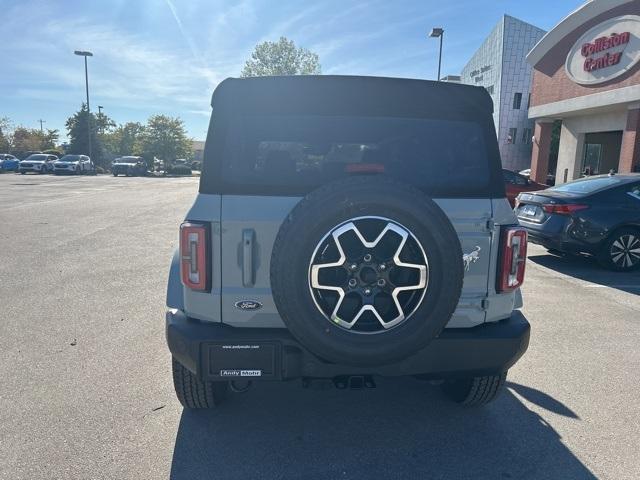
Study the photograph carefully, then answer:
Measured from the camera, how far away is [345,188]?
7.49ft

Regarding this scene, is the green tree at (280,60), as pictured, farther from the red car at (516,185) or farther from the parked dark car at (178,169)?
the red car at (516,185)

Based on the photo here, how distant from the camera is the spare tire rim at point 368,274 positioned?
2.29 meters

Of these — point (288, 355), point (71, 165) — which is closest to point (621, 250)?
point (288, 355)

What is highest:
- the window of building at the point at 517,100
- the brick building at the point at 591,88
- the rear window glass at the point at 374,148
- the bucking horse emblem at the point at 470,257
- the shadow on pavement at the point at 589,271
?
the window of building at the point at 517,100

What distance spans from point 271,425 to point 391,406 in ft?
2.76

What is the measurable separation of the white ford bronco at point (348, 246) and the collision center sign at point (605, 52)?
1797 cm

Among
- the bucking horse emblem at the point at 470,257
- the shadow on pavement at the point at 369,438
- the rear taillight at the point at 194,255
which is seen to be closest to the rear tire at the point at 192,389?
the shadow on pavement at the point at 369,438

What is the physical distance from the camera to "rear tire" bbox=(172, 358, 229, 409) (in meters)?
2.93

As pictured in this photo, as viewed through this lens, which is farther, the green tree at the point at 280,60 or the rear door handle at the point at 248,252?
the green tree at the point at 280,60

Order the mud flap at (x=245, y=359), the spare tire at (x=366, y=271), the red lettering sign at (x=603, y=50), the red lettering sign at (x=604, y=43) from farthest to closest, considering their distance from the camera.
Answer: the red lettering sign at (x=603, y=50)
the red lettering sign at (x=604, y=43)
the mud flap at (x=245, y=359)
the spare tire at (x=366, y=271)

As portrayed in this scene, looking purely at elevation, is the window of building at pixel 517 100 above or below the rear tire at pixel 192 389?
above

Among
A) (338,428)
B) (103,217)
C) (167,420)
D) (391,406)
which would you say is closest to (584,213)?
(391,406)

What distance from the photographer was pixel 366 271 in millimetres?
2318

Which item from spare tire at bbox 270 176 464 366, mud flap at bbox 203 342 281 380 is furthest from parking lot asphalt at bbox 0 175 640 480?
spare tire at bbox 270 176 464 366
